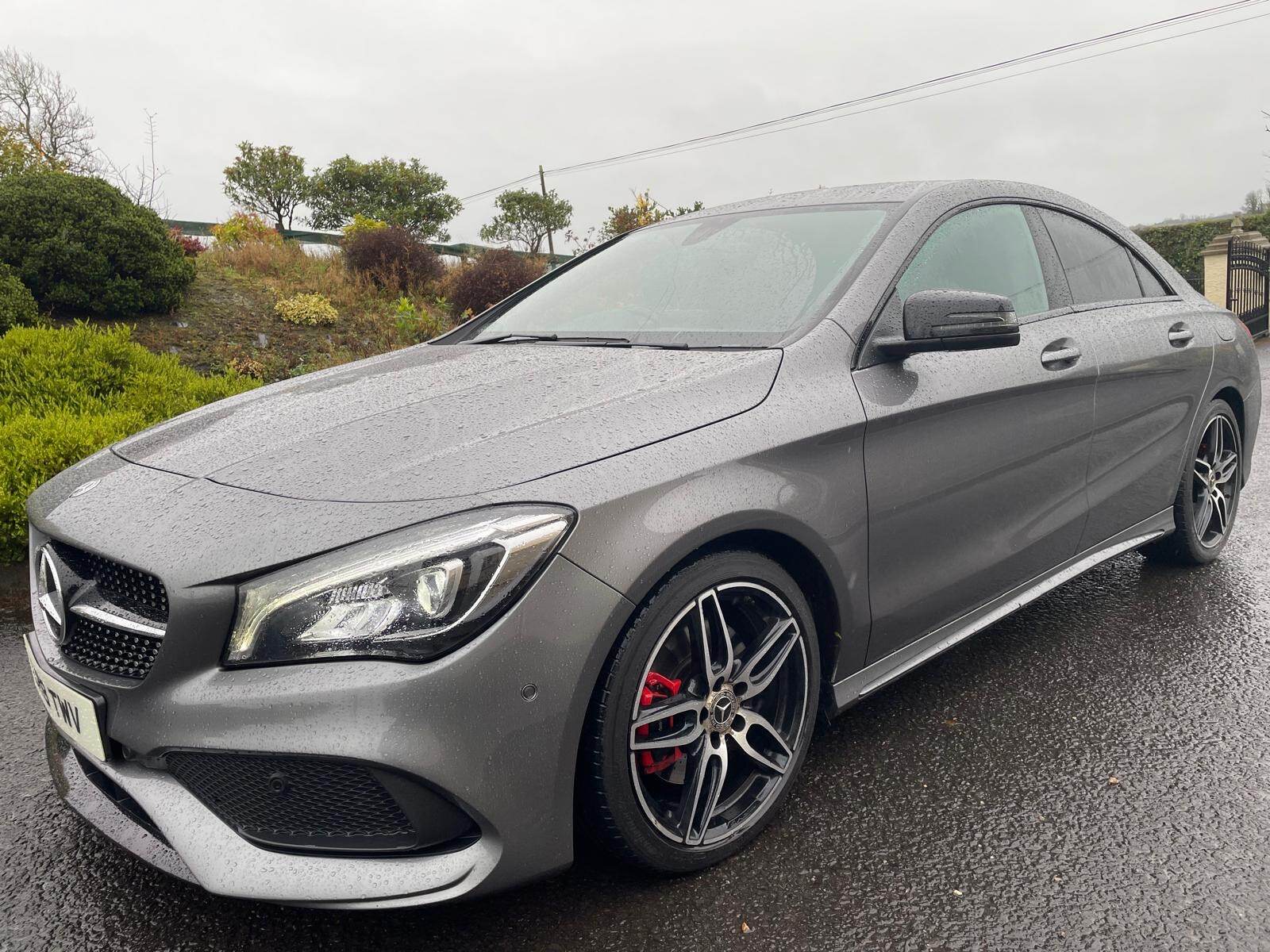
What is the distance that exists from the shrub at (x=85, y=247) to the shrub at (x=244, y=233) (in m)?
3.90

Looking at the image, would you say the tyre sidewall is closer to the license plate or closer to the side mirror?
the side mirror

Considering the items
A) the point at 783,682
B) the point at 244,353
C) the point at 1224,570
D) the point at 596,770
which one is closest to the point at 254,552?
the point at 596,770

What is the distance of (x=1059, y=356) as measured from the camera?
3037 mm

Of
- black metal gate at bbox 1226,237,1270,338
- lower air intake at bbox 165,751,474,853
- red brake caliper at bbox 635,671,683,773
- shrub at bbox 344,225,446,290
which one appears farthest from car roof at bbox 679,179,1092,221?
black metal gate at bbox 1226,237,1270,338

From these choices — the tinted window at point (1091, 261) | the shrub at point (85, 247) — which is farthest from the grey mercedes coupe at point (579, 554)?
the shrub at point (85, 247)

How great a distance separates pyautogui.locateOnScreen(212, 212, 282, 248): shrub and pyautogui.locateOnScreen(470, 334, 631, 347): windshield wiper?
11.7 m

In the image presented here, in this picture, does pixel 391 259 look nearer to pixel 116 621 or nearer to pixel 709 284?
pixel 709 284

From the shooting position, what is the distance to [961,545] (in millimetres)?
2684

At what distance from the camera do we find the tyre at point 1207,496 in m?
3.92

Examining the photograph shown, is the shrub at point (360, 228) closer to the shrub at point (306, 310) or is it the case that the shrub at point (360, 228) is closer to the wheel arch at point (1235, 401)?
the shrub at point (306, 310)

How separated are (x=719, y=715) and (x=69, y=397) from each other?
5.45 m

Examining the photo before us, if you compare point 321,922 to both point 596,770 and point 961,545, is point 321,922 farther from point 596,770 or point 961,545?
point 961,545

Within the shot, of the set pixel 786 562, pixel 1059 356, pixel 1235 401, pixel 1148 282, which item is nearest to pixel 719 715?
pixel 786 562

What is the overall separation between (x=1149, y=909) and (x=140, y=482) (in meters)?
2.38
